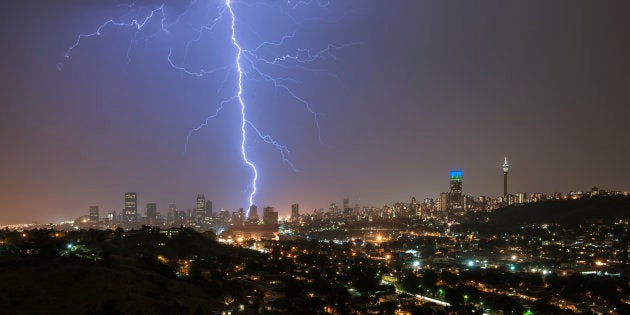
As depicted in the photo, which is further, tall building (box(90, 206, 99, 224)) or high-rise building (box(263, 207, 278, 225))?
tall building (box(90, 206, 99, 224))

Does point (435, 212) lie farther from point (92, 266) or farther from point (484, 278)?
point (92, 266)

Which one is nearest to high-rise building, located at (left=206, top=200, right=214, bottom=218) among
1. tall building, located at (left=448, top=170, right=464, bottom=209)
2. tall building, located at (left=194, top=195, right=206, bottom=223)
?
tall building, located at (left=194, top=195, right=206, bottom=223)

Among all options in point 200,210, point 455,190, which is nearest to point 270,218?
point 200,210

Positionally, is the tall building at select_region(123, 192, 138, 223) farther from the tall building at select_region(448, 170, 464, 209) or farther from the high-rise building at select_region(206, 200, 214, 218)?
the tall building at select_region(448, 170, 464, 209)

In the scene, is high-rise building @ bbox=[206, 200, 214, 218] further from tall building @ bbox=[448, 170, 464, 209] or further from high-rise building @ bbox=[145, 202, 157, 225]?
tall building @ bbox=[448, 170, 464, 209]

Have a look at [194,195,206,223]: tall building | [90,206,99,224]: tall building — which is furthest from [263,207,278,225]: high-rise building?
[90,206,99,224]: tall building
